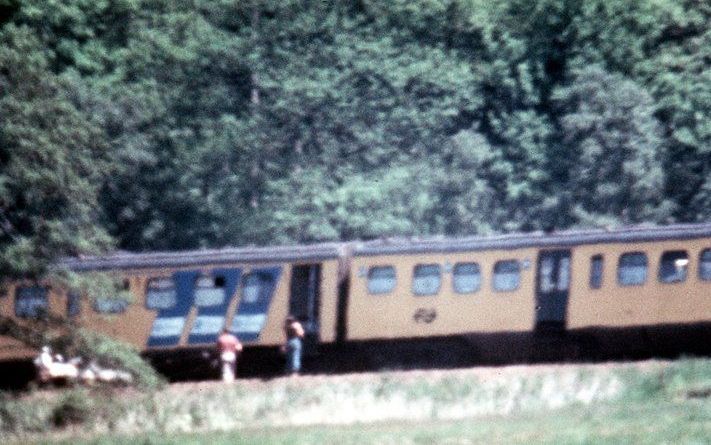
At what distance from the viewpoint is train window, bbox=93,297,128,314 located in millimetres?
24922

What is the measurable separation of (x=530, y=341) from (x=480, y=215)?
15893 mm

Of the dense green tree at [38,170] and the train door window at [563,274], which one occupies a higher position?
the dense green tree at [38,170]

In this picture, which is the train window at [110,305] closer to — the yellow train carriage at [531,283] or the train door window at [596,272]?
the yellow train carriage at [531,283]

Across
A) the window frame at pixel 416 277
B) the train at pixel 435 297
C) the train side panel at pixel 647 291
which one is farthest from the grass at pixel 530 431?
the window frame at pixel 416 277

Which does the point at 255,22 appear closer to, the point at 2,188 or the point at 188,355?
the point at 188,355

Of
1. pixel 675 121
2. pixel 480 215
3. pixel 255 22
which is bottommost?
pixel 480 215

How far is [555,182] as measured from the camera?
46906mm

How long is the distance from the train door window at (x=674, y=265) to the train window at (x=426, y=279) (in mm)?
4545

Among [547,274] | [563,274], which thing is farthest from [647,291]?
[547,274]

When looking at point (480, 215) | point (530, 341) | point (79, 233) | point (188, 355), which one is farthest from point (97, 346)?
point (480, 215)

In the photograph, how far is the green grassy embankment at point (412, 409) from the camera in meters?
20.0

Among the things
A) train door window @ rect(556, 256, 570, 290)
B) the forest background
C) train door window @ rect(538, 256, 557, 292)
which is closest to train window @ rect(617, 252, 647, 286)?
train door window @ rect(556, 256, 570, 290)

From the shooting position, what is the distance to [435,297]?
99.7ft

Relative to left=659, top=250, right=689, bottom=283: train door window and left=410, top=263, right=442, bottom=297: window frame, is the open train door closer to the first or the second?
Result: left=410, top=263, right=442, bottom=297: window frame
